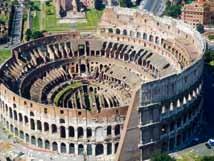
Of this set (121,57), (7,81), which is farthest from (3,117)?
(121,57)

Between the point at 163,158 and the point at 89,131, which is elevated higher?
the point at 89,131

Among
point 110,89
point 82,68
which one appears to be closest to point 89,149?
point 110,89

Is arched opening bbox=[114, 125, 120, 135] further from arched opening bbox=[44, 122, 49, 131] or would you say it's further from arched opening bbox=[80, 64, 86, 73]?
arched opening bbox=[80, 64, 86, 73]

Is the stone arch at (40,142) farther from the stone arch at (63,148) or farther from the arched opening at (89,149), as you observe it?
the arched opening at (89,149)

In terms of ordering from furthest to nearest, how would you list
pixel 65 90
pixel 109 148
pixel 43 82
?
pixel 43 82, pixel 65 90, pixel 109 148

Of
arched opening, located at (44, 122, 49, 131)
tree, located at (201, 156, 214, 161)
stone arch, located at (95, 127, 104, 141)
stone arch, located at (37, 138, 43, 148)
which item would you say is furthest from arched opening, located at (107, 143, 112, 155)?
tree, located at (201, 156, 214, 161)

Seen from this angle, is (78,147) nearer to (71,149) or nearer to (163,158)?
(71,149)

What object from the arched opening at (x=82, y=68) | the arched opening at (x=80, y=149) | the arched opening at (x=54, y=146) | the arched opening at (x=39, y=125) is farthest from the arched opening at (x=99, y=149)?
the arched opening at (x=82, y=68)

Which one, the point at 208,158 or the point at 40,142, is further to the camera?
the point at 40,142
